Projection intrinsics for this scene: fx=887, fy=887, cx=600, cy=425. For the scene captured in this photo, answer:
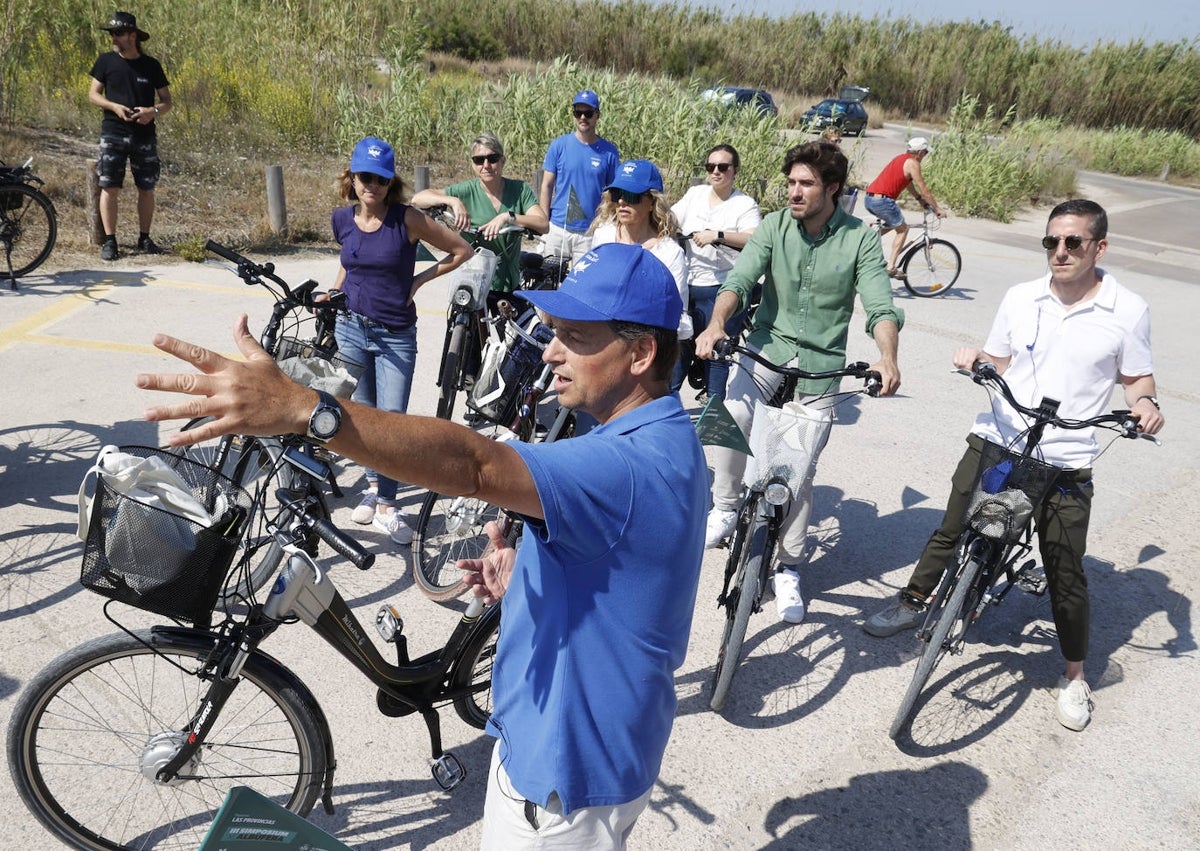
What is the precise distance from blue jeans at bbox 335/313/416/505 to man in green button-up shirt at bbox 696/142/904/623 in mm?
1747

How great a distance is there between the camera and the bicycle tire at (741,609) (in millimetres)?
3719

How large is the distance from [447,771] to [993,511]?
7.82ft

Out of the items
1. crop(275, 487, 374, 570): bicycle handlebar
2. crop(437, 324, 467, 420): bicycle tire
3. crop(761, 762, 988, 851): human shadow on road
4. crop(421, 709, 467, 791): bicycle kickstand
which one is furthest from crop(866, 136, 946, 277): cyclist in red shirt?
crop(275, 487, 374, 570): bicycle handlebar

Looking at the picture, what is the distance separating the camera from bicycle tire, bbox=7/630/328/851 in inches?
100

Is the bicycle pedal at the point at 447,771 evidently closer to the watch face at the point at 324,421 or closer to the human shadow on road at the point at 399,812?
the human shadow on road at the point at 399,812

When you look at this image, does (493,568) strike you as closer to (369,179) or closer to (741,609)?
(741,609)

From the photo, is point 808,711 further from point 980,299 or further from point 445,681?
point 980,299

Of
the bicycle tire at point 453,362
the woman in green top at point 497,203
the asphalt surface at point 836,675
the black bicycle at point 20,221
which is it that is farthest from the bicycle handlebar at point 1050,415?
the black bicycle at point 20,221

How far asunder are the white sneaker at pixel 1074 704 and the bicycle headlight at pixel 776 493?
163cm

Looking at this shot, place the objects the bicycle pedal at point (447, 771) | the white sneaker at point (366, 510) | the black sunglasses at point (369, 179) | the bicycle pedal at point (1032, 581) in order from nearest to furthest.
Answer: the bicycle pedal at point (447, 771)
the bicycle pedal at point (1032, 581)
the black sunglasses at point (369, 179)
the white sneaker at point (366, 510)

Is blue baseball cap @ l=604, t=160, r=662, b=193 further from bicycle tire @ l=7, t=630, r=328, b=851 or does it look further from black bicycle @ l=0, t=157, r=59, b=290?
black bicycle @ l=0, t=157, r=59, b=290

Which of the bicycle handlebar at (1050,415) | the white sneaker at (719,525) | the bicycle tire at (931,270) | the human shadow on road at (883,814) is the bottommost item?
the human shadow on road at (883,814)

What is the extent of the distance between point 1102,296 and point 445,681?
124 inches

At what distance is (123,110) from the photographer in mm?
8547
